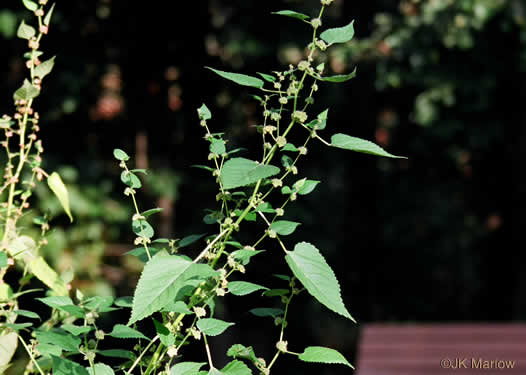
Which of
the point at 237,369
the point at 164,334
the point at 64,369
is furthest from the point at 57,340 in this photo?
the point at 237,369

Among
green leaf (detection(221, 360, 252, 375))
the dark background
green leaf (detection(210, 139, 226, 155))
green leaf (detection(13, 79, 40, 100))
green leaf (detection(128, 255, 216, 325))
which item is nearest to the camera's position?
green leaf (detection(128, 255, 216, 325))

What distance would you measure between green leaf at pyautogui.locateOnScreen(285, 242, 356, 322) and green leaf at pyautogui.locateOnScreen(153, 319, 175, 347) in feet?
0.62

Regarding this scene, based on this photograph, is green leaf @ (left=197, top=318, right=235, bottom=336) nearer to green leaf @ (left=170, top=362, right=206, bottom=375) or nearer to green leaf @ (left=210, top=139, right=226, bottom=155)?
green leaf @ (left=170, top=362, right=206, bottom=375)

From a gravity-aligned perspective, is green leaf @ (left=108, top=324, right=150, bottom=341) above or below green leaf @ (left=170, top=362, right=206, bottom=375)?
above

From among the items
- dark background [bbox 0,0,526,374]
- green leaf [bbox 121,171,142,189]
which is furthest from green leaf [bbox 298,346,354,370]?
dark background [bbox 0,0,526,374]

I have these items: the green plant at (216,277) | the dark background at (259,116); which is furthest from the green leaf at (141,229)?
the dark background at (259,116)

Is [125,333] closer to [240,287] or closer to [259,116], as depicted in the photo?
[240,287]

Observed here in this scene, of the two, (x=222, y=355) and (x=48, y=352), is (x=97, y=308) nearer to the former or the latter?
(x=48, y=352)

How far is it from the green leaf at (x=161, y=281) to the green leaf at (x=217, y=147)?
7.9 inches

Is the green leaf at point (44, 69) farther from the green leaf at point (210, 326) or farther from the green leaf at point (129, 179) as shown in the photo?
the green leaf at point (210, 326)

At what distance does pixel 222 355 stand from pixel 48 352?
5.74 m

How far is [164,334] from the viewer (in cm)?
98

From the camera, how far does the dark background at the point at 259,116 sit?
5.87 meters

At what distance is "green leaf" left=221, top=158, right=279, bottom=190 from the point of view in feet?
3.10
